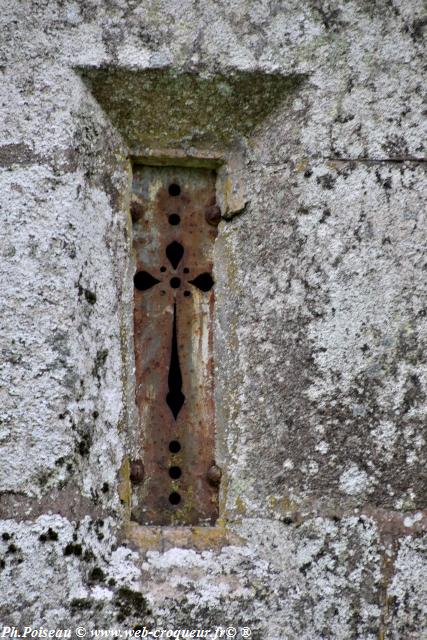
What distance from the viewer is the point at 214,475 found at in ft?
6.94

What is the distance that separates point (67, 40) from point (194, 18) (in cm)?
25

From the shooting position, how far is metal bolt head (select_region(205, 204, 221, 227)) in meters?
2.22

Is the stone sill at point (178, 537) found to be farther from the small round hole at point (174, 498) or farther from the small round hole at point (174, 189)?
the small round hole at point (174, 189)

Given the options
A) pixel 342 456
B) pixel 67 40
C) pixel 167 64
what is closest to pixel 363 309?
pixel 342 456

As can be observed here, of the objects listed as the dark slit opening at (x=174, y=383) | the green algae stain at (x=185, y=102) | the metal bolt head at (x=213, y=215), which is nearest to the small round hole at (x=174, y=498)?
the dark slit opening at (x=174, y=383)

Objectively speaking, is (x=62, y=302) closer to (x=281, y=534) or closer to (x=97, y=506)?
(x=97, y=506)

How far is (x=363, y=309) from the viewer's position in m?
2.08

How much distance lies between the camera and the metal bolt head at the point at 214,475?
212cm

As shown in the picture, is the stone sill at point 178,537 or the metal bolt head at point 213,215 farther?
the metal bolt head at point 213,215

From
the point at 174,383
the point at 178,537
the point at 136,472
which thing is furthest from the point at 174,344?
the point at 178,537

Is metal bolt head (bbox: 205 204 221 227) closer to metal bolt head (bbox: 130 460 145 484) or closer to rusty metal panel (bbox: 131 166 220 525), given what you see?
rusty metal panel (bbox: 131 166 220 525)

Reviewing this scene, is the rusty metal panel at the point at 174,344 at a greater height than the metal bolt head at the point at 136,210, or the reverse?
the metal bolt head at the point at 136,210

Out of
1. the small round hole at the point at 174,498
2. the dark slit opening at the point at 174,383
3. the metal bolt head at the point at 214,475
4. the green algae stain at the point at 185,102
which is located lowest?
the small round hole at the point at 174,498

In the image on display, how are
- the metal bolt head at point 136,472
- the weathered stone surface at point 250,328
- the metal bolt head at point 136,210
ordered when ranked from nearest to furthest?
the weathered stone surface at point 250,328 < the metal bolt head at point 136,472 < the metal bolt head at point 136,210
